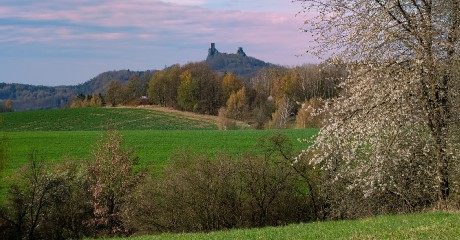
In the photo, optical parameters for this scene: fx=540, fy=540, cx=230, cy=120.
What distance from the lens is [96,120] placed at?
295 feet

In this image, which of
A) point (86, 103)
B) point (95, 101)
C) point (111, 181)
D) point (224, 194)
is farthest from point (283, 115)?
point (86, 103)

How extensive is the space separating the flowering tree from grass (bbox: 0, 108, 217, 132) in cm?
6750

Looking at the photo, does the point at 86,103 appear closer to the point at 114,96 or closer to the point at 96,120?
the point at 114,96

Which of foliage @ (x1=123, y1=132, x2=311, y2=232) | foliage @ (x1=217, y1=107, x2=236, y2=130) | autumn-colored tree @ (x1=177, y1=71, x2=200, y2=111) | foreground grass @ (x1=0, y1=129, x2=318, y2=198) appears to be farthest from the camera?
autumn-colored tree @ (x1=177, y1=71, x2=200, y2=111)

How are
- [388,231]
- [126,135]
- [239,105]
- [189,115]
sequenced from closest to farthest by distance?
[388,231], [126,135], [239,105], [189,115]

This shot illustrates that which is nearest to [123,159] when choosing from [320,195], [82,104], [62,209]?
[62,209]

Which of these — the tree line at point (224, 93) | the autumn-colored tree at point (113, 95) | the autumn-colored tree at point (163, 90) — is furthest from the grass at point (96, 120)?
the autumn-colored tree at point (113, 95)

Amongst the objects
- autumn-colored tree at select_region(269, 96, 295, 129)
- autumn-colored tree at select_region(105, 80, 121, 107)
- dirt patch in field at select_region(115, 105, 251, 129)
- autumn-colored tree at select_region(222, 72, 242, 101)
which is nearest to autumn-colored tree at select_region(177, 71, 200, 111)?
dirt patch in field at select_region(115, 105, 251, 129)

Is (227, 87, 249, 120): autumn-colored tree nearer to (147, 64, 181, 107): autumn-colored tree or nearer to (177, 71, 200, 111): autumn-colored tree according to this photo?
(177, 71, 200, 111): autumn-colored tree

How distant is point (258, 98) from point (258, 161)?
78.4 metres

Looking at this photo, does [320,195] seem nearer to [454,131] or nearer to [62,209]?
[454,131]

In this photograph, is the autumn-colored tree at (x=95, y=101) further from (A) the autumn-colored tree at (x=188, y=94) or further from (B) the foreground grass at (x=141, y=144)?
(B) the foreground grass at (x=141, y=144)

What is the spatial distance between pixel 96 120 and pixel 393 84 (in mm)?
79426

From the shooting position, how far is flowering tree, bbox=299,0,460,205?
49.3 ft
